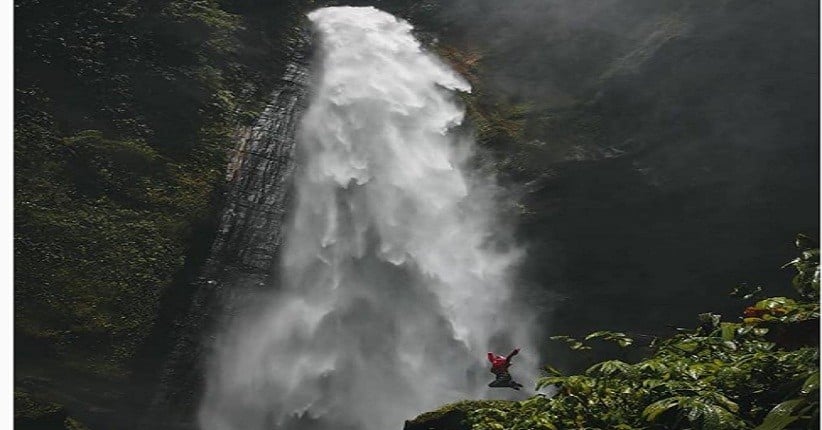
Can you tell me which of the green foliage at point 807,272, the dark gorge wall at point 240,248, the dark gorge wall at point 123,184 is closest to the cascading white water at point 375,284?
the dark gorge wall at point 240,248

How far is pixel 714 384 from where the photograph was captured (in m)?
2.00

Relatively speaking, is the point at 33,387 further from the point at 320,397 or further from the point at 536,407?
the point at 536,407

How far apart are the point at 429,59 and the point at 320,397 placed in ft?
22.2

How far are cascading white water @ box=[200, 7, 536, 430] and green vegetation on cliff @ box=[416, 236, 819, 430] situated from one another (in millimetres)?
4725

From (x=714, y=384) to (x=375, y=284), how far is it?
242 inches

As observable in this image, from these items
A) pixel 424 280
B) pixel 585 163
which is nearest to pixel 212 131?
pixel 424 280

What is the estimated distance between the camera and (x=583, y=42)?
36.6 feet

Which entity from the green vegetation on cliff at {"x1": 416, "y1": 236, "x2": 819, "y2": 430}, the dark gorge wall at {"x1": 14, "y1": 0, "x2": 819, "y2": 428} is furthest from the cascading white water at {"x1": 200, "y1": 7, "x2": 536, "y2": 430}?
the green vegetation on cliff at {"x1": 416, "y1": 236, "x2": 819, "y2": 430}

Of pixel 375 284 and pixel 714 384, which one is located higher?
pixel 375 284

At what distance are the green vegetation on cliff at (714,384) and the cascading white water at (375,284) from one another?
4.72 metres

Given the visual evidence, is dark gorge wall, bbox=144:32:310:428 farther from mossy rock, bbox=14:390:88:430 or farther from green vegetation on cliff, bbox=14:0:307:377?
mossy rock, bbox=14:390:88:430

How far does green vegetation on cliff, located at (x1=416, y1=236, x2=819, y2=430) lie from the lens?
1.79 m

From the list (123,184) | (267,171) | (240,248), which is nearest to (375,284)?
(240,248)

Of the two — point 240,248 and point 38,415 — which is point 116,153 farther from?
point 38,415
